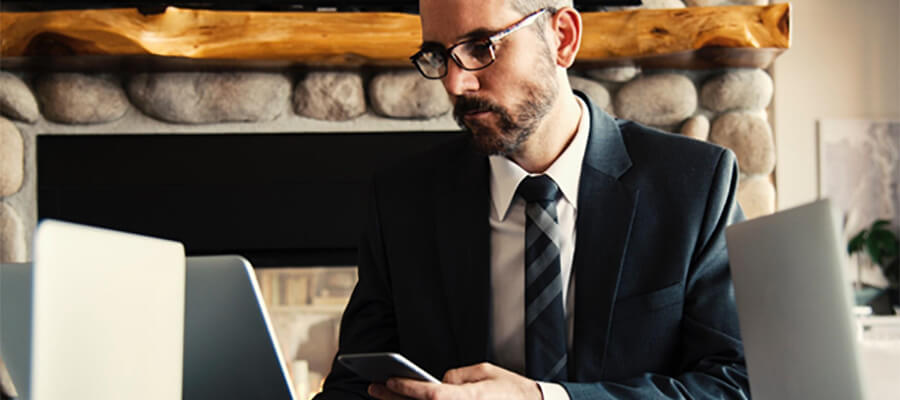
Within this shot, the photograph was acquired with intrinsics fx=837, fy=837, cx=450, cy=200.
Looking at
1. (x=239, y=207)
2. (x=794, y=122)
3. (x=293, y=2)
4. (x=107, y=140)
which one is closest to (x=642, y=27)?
(x=293, y=2)

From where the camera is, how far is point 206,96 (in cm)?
244

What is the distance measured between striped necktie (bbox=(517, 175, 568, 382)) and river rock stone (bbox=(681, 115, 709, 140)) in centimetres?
134

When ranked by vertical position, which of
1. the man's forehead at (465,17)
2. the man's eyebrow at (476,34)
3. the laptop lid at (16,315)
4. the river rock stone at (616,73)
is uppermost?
the river rock stone at (616,73)

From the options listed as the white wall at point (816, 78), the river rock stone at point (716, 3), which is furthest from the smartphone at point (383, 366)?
the white wall at point (816, 78)

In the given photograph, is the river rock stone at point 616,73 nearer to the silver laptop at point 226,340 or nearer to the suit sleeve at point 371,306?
the suit sleeve at point 371,306

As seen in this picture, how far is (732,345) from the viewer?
115 cm

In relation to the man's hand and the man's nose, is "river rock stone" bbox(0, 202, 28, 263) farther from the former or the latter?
the man's hand

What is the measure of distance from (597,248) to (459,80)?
0.33 meters

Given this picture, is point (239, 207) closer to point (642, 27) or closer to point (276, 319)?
point (276, 319)

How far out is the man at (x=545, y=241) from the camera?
48.7 inches

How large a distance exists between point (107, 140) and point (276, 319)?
736 mm

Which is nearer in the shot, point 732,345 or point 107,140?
point 732,345

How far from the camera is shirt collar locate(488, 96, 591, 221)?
1.33 meters

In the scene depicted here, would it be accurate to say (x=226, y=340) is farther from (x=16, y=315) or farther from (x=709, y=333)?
(x=709, y=333)
